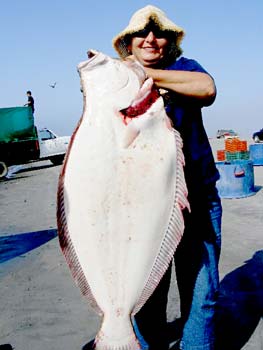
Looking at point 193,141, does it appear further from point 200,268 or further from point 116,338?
point 116,338

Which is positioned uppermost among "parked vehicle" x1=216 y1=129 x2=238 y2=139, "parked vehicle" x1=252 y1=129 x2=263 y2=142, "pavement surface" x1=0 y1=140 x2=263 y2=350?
"pavement surface" x1=0 y1=140 x2=263 y2=350

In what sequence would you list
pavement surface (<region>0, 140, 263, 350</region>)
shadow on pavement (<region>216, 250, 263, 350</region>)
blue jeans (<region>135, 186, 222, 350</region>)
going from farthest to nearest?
pavement surface (<region>0, 140, 263, 350</region>)
shadow on pavement (<region>216, 250, 263, 350</region>)
blue jeans (<region>135, 186, 222, 350</region>)

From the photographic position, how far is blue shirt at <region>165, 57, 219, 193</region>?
7.31 ft

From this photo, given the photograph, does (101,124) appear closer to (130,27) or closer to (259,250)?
(130,27)

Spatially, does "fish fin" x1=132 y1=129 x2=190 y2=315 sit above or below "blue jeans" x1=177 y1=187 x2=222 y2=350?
above

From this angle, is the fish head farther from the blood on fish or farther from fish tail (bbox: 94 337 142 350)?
fish tail (bbox: 94 337 142 350)

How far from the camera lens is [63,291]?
4.25 m

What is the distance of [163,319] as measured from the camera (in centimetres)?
257

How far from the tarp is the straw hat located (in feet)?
46.3

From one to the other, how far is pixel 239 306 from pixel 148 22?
2546 millimetres

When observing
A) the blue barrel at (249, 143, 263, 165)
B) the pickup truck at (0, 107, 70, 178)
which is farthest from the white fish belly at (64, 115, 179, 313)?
the pickup truck at (0, 107, 70, 178)

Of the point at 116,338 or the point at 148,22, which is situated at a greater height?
the point at 148,22

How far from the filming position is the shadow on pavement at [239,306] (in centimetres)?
322

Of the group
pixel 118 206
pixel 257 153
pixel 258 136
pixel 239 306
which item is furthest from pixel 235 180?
pixel 258 136
